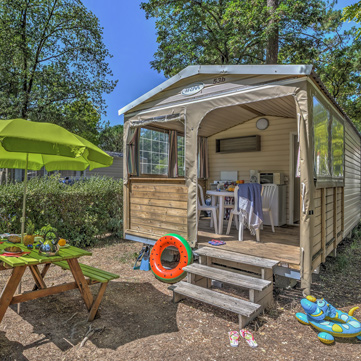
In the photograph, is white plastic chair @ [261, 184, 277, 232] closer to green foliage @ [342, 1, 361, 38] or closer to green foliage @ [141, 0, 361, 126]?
green foliage @ [342, 1, 361, 38]

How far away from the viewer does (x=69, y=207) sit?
558 cm

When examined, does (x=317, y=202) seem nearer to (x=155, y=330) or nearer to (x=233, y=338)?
(x=233, y=338)

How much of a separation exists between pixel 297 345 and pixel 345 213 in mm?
3997

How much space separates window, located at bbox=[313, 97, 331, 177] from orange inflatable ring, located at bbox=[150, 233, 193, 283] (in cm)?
192

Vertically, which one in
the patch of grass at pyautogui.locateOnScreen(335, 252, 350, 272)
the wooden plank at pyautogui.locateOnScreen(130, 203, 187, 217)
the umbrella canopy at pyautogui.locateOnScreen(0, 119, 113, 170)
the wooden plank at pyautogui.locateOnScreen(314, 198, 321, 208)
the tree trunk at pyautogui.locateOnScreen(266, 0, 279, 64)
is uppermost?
the tree trunk at pyautogui.locateOnScreen(266, 0, 279, 64)

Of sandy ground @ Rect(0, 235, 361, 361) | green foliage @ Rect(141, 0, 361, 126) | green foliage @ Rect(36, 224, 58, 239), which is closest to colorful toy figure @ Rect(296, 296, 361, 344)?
sandy ground @ Rect(0, 235, 361, 361)

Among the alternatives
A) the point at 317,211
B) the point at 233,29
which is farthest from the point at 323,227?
the point at 233,29

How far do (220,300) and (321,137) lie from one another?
2.44 m

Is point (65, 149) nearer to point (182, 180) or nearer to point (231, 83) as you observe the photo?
point (182, 180)

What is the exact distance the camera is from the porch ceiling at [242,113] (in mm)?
5109

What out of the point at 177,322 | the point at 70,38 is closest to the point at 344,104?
the point at 70,38

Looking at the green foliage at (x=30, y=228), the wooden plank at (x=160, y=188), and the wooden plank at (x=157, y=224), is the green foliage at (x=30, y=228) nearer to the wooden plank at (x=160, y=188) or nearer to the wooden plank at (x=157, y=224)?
the wooden plank at (x=157, y=224)

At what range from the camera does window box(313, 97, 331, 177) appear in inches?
133

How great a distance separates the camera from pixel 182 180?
4.10m
